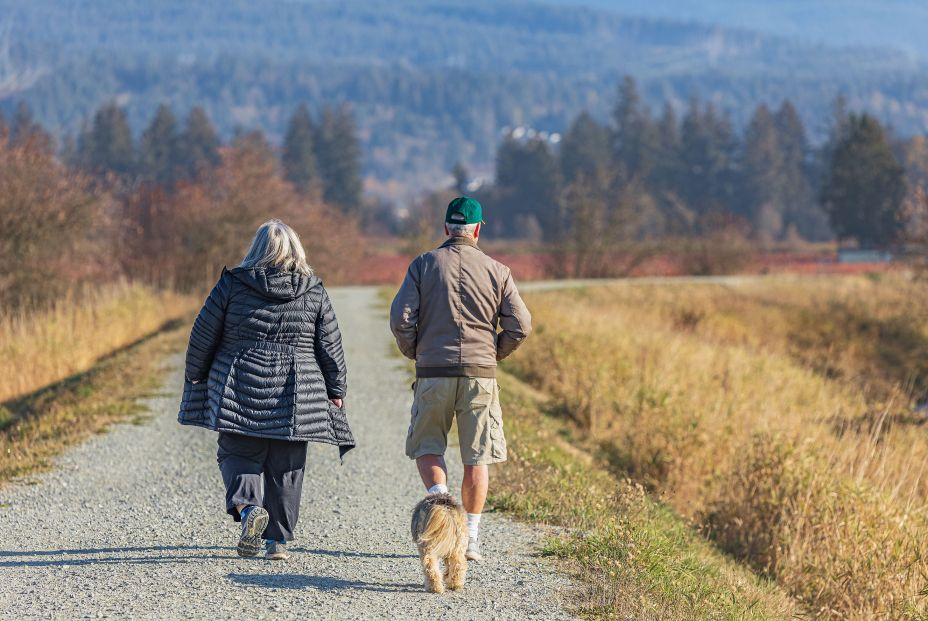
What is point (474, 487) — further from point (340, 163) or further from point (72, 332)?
point (340, 163)

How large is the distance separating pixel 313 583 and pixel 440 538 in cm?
88

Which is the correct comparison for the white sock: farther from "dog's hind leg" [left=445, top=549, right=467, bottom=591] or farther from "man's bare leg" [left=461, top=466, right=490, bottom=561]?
"dog's hind leg" [left=445, top=549, right=467, bottom=591]

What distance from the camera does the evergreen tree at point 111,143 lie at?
120 m

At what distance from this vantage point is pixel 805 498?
33.9 feet

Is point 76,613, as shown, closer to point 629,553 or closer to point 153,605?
point 153,605

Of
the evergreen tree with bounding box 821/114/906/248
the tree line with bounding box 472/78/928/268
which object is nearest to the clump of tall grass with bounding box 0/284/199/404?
Result: the evergreen tree with bounding box 821/114/906/248

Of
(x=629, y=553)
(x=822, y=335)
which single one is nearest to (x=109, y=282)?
(x=822, y=335)

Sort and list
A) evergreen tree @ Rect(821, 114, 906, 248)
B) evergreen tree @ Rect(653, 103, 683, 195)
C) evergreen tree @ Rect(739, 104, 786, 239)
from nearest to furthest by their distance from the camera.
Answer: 1. evergreen tree @ Rect(821, 114, 906, 248)
2. evergreen tree @ Rect(739, 104, 786, 239)
3. evergreen tree @ Rect(653, 103, 683, 195)

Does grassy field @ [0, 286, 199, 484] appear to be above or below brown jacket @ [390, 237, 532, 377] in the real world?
below

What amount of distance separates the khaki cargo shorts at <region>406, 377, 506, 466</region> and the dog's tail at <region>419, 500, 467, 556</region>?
0.47 m

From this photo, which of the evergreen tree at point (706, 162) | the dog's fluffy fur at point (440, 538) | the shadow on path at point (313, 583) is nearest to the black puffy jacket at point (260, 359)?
the shadow on path at point (313, 583)

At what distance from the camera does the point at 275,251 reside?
6820mm

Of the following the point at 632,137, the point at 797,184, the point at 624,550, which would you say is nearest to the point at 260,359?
the point at 624,550

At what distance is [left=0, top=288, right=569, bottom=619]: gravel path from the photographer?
20.4 feet
